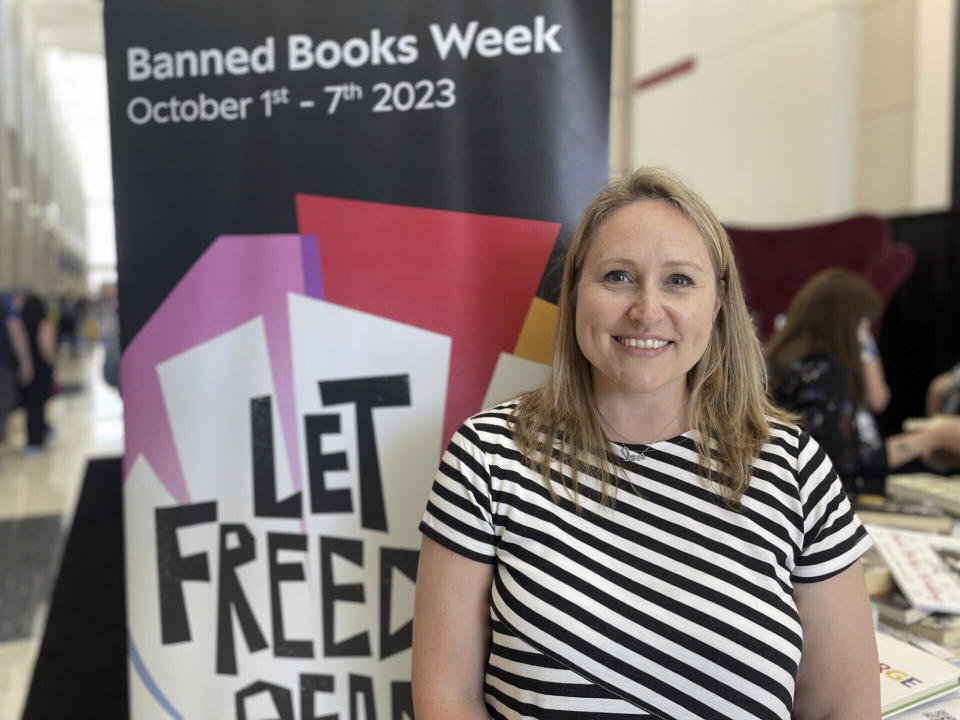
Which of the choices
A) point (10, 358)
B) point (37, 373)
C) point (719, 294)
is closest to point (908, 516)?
point (719, 294)

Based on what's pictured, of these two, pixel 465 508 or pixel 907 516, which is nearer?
pixel 465 508

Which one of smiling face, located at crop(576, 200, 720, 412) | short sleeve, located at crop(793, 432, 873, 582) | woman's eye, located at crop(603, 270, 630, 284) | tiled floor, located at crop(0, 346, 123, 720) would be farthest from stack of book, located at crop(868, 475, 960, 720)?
tiled floor, located at crop(0, 346, 123, 720)

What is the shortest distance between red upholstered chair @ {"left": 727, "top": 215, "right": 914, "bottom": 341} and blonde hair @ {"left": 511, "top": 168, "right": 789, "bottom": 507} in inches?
133

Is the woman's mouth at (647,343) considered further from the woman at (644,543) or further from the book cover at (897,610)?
the book cover at (897,610)

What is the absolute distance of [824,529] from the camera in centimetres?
104

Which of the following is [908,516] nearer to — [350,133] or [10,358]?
[350,133]

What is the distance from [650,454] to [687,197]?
1.23 feet

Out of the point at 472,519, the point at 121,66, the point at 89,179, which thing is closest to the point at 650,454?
the point at 472,519

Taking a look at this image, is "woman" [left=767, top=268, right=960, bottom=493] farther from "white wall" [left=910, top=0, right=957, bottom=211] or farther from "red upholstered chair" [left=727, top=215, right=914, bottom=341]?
"white wall" [left=910, top=0, right=957, bottom=211]

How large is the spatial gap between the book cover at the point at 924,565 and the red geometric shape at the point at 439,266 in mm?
858

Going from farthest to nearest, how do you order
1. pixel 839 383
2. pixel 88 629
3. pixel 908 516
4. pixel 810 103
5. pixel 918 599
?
pixel 810 103
pixel 88 629
pixel 839 383
pixel 908 516
pixel 918 599

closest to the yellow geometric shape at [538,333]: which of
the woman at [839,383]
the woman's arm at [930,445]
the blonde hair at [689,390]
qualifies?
the blonde hair at [689,390]

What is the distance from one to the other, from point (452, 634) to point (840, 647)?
1.74 ft

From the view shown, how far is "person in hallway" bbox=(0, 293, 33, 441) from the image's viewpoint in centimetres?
558
